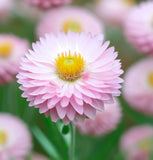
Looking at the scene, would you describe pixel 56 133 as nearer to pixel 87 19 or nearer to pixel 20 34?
pixel 87 19

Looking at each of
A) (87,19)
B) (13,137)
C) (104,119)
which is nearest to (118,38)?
(87,19)

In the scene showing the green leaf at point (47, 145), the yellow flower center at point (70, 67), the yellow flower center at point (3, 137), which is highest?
the yellow flower center at point (70, 67)

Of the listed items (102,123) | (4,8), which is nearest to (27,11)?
(4,8)

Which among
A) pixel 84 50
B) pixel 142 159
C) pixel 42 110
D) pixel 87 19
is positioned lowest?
pixel 142 159

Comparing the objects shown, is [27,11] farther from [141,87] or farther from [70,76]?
[70,76]

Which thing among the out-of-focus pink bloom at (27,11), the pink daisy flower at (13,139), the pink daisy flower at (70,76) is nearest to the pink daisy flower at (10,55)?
the pink daisy flower at (13,139)

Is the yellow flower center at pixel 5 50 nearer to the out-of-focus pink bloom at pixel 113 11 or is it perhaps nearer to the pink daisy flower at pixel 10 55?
the pink daisy flower at pixel 10 55

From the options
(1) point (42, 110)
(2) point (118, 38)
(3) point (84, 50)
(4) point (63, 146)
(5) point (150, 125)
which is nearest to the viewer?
(1) point (42, 110)
